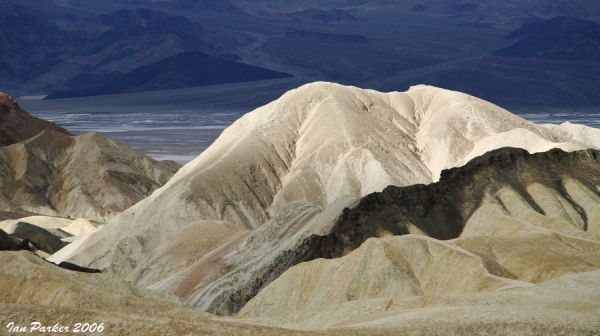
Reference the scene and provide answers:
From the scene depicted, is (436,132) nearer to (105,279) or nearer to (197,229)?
(197,229)

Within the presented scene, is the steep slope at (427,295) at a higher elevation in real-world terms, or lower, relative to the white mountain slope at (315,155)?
higher

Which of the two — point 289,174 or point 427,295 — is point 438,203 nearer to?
point 427,295

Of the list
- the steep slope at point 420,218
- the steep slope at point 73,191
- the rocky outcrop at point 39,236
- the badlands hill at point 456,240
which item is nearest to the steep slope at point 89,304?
the badlands hill at point 456,240

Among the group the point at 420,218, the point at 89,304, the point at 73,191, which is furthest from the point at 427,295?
the point at 73,191

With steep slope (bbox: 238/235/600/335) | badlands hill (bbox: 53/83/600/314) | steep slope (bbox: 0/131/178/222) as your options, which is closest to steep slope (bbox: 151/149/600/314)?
badlands hill (bbox: 53/83/600/314)

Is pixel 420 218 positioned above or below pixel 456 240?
below

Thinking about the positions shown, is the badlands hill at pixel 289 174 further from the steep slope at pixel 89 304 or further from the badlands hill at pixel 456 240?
the steep slope at pixel 89 304

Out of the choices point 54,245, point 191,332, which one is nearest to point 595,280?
point 191,332
